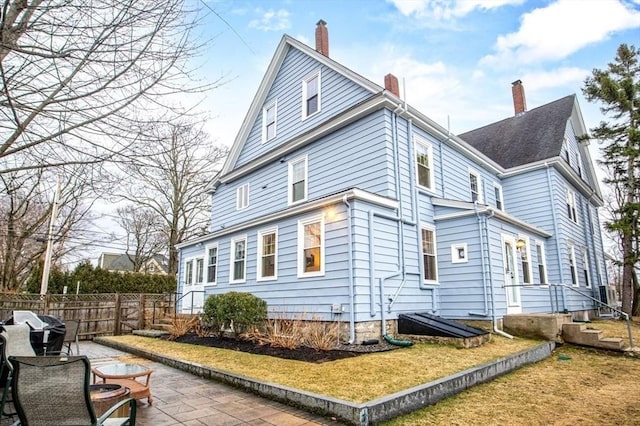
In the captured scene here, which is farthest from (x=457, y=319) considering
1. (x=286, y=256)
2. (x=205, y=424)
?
(x=205, y=424)

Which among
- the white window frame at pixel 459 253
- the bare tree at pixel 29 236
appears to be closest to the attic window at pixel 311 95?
the white window frame at pixel 459 253

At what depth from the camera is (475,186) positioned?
13.5 m

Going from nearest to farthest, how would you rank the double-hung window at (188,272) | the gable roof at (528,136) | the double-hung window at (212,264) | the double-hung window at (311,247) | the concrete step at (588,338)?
1. the concrete step at (588,338)
2. the double-hung window at (311,247)
3. the double-hung window at (212,264)
4. the gable roof at (528,136)
5. the double-hung window at (188,272)

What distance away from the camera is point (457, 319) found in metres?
9.90

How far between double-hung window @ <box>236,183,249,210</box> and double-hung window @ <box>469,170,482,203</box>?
874 centimetres

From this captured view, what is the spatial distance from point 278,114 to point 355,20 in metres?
7.66

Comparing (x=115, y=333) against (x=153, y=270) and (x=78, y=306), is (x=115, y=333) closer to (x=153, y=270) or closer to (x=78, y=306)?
(x=78, y=306)

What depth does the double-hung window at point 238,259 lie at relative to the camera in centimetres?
1204

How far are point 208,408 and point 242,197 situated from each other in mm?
11258

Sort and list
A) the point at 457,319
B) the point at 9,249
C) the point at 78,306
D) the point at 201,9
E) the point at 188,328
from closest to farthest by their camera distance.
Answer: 1. the point at 201,9
2. the point at 457,319
3. the point at 188,328
4. the point at 78,306
5. the point at 9,249

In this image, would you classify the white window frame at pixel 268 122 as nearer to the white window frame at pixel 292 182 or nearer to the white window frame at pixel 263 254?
the white window frame at pixel 292 182

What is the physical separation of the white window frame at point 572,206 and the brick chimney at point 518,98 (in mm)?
4807

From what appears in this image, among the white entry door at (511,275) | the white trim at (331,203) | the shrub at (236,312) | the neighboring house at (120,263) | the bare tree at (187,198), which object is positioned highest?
the bare tree at (187,198)

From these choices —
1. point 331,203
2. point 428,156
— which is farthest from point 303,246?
point 428,156
